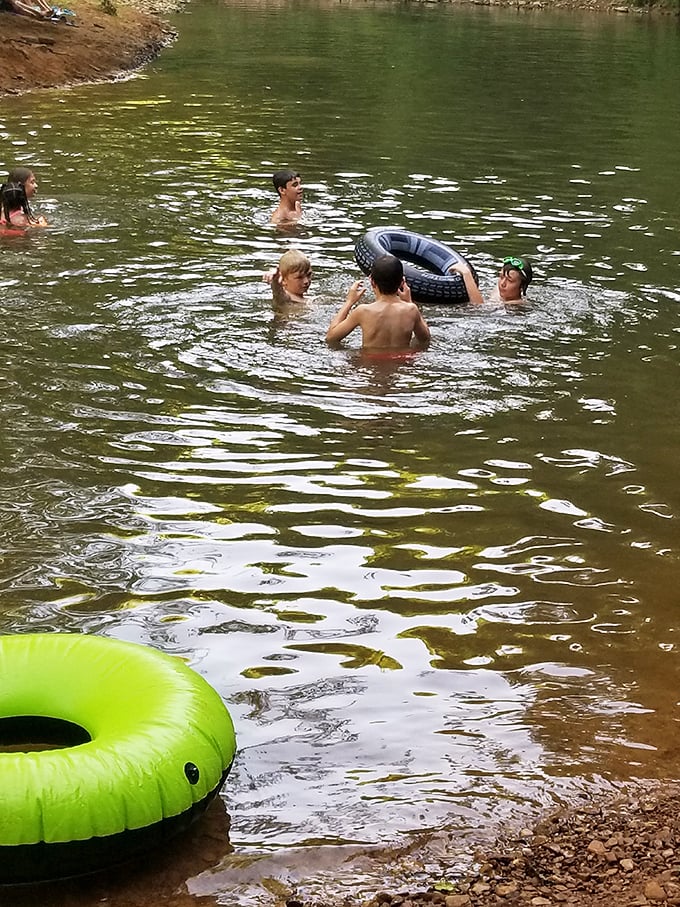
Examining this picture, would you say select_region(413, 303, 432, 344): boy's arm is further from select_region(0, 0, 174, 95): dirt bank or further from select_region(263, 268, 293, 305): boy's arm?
select_region(0, 0, 174, 95): dirt bank

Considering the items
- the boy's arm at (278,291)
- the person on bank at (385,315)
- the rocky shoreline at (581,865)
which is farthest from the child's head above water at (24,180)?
the rocky shoreline at (581,865)

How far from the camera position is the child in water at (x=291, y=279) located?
10484mm

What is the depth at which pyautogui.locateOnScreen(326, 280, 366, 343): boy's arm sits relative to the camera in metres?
9.48

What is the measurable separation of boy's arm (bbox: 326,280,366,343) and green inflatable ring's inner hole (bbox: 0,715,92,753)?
17.8ft

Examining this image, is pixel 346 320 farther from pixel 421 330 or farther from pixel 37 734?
pixel 37 734

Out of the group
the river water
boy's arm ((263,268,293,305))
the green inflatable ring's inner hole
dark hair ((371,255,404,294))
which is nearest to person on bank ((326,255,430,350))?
dark hair ((371,255,404,294))

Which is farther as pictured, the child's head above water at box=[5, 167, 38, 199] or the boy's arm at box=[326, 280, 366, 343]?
the child's head above water at box=[5, 167, 38, 199]

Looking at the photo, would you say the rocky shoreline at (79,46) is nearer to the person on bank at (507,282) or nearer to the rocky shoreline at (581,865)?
the person on bank at (507,282)

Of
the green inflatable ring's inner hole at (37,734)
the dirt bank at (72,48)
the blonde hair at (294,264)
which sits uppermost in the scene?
the dirt bank at (72,48)

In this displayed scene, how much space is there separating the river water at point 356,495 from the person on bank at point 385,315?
0.21m

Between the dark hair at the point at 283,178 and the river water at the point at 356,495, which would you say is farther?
the dark hair at the point at 283,178

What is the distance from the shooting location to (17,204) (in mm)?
12641

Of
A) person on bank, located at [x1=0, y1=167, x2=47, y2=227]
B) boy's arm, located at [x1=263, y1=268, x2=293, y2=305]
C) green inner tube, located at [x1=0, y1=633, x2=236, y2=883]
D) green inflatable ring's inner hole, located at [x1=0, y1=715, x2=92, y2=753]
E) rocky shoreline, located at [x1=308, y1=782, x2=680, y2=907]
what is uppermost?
person on bank, located at [x1=0, y1=167, x2=47, y2=227]

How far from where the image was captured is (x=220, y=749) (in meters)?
4.28
